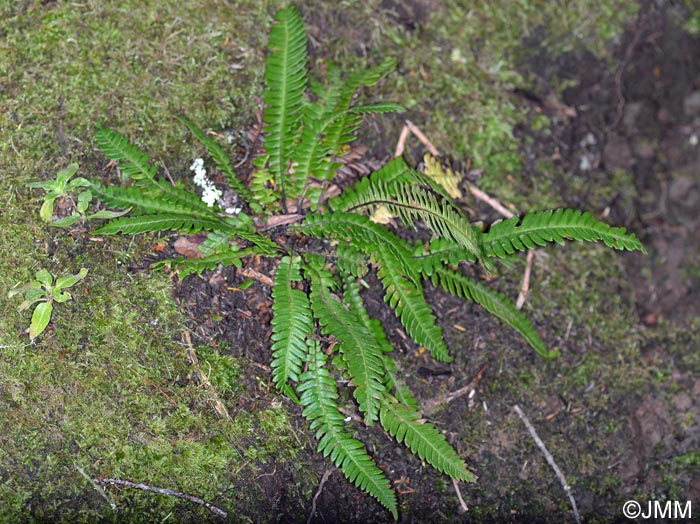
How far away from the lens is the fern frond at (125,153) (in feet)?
9.28

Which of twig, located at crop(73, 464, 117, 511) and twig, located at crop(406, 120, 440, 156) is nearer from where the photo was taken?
twig, located at crop(73, 464, 117, 511)

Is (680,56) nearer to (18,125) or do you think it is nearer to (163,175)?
(163,175)

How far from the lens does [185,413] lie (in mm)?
2795

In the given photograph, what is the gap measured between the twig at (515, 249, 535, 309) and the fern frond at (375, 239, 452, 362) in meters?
0.75

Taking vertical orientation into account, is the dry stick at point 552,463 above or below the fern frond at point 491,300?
below

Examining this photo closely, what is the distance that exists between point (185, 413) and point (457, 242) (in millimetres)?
1492

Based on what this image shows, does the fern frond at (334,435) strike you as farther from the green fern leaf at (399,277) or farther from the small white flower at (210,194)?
the small white flower at (210,194)

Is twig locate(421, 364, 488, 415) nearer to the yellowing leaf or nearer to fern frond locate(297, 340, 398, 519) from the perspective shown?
fern frond locate(297, 340, 398, 519)

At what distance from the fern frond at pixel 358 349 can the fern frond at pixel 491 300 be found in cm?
51

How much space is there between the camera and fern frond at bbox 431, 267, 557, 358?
3018mm

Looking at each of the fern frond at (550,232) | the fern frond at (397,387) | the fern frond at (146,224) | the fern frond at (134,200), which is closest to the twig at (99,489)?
the fern frond at (146,224)

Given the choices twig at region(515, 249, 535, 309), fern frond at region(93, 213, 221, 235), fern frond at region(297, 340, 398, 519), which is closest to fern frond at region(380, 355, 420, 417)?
fern frond at region(297, 340, 398, 519)

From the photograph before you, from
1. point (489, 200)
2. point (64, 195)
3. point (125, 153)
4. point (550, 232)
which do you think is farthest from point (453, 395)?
point (64, 195)

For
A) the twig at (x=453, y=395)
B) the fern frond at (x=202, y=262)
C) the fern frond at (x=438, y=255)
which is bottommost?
the twig at (x=453, y=395)
